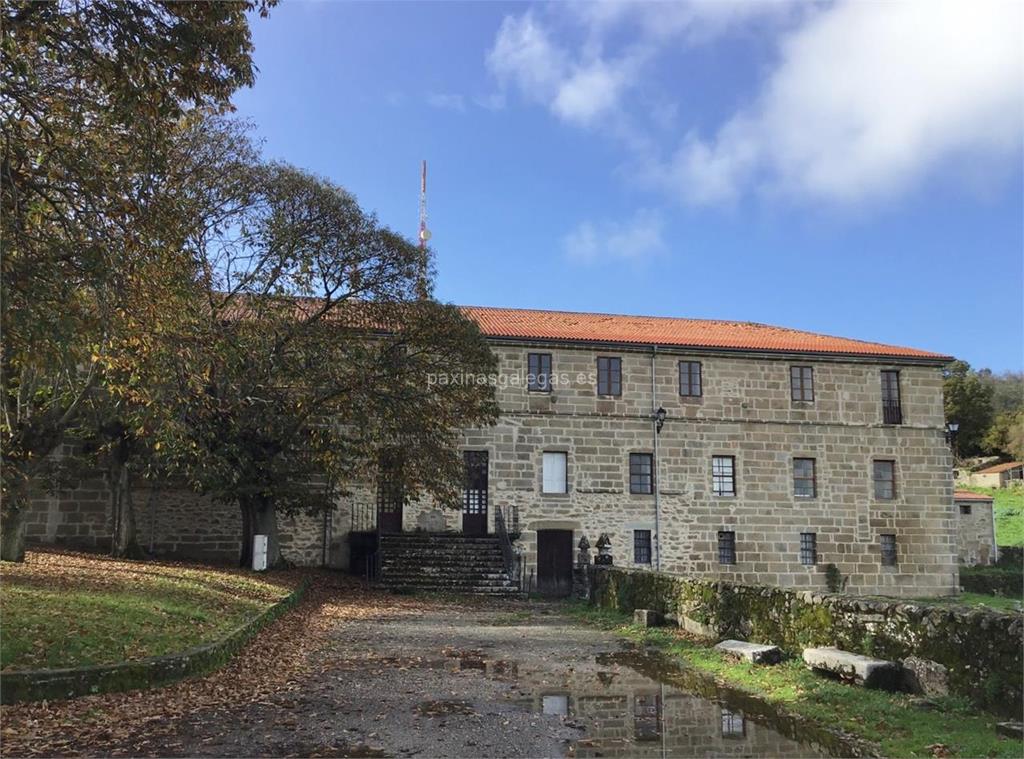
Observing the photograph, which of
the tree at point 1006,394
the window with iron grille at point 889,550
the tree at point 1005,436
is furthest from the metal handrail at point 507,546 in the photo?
the tree at point 1006,394

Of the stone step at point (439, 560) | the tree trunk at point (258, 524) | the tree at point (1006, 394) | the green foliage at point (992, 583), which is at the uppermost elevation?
the tree at point (1006, 394)

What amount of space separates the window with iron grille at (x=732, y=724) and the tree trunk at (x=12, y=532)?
1172 cm

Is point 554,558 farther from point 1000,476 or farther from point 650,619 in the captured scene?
point 1000,476

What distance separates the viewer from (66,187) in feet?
27.2

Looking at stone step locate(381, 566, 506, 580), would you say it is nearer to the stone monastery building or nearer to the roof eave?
the stone monastery building

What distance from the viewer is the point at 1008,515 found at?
1738 inches

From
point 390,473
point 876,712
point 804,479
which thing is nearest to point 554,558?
point 390,473

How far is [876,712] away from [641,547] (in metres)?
18.4

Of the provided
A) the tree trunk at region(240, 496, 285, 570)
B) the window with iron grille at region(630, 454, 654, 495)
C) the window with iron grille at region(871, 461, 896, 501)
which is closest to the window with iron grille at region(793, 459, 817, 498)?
the window with iron grille at region(871, 461, 896, 501)

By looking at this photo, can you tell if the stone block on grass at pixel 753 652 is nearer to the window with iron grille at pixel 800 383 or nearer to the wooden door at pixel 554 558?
the wooden door at pixel 554 558

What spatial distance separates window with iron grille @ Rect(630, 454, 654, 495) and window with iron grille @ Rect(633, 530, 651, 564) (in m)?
1.22

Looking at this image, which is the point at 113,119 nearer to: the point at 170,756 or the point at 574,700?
the point at 170,756

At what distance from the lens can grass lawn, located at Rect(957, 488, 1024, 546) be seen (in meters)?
40.8

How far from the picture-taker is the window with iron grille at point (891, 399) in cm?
2672
